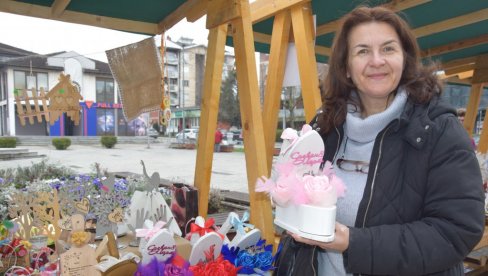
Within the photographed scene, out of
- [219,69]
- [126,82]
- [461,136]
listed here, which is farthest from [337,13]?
[461,136]

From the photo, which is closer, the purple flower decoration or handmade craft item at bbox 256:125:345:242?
handmade craft item at bbox 256:125:345:242

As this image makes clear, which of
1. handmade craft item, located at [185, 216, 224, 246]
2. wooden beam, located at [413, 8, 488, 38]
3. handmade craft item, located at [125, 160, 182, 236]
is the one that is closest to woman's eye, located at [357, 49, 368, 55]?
handmade craft item, located at [185, 216, 224, 246]

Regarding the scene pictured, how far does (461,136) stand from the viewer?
1051 millimetres

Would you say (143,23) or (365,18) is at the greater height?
(143,23)

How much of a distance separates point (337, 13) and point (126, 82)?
2.05 metres

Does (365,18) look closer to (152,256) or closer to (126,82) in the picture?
(152,256)

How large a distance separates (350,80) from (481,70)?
5.39 m

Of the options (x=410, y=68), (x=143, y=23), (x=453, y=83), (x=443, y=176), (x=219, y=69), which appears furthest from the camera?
(x=453, y=83)

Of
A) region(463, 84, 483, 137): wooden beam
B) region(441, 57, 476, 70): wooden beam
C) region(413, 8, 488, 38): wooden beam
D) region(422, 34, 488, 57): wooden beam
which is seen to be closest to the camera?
region(413, 8, 488, 38): wooden beam

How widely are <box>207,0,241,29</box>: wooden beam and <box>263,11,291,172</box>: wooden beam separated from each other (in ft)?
2.60

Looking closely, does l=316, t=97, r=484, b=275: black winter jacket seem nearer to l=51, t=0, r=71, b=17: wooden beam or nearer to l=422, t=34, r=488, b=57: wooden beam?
l=51, t=0, r=71, b=17: wooden beam

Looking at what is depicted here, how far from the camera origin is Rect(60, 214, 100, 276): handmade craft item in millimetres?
1519

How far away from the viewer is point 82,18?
278cm

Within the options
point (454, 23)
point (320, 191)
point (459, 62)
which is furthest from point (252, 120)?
point (459, 62)
